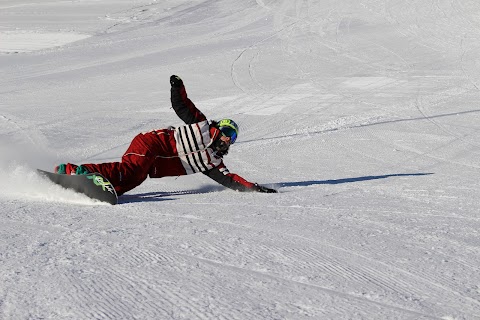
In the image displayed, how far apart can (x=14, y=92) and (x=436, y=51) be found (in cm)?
1045

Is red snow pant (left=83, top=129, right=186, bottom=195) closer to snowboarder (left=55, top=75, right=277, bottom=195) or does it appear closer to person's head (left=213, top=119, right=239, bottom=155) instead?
snowboarder (left=55, top=75, right=277, bottom=195)

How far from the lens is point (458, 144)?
37.9 ft

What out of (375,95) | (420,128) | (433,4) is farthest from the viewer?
(433,4)

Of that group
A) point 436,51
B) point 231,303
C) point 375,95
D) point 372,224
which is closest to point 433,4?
point 436,51

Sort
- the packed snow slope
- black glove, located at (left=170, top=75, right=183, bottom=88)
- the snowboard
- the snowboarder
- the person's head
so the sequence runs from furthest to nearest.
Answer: black glove, located at (left=170, top=75, right=183, bottom=88)
the person's head
the snowboarder
the snowboard
the packed snow slope

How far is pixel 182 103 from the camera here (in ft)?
27.2

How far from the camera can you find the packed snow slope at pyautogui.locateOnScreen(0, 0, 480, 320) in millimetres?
4402

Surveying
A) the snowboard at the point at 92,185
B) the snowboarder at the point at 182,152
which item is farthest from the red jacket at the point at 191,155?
the snowboard at the point at 92,185

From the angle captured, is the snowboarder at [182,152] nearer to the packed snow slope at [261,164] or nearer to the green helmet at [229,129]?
the green helmet at [229,129]

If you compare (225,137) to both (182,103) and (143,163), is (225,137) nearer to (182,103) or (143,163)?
(182,103)

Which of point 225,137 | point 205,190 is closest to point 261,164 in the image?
point 205,190

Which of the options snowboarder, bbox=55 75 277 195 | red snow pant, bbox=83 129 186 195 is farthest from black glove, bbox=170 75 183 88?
red snow pant, bbox=83 129 186 195

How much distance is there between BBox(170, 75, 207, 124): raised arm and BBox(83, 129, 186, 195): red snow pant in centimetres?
37

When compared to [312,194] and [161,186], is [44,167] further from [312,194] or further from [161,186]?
[312,194]
